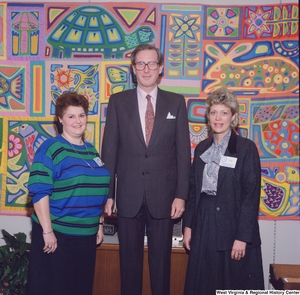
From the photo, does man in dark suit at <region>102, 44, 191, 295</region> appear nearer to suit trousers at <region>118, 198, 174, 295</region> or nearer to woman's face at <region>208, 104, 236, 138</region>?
suit trousers at <region>118, 198, 174, 295</region>

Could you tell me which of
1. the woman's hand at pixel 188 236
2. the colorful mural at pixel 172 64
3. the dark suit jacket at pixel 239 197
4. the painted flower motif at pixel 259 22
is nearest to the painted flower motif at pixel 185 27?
the colorful mural at pixel 172 64

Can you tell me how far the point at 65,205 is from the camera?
2.23 m

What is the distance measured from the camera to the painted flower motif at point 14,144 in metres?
3.34

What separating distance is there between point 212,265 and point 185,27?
1853 mm

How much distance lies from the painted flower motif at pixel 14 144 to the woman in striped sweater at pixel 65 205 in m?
1.15

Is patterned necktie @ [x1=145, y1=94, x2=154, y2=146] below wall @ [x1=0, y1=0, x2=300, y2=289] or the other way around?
the other way around

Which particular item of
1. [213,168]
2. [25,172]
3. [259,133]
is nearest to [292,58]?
[259,133]

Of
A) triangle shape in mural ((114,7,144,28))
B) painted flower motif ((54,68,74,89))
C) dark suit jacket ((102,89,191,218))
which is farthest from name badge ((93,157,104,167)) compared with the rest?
triangle shape in mural ((114,7,144,28))

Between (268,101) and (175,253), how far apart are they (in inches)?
55.5

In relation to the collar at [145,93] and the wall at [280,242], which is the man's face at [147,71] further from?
the wall at [280,242]

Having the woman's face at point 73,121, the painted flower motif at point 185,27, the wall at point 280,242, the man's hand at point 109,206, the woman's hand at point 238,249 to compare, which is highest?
the painted flower motif at point 185,27

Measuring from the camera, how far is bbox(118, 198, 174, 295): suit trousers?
102 inches

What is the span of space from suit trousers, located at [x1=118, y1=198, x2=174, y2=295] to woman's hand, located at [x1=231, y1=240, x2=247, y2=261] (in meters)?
0.43

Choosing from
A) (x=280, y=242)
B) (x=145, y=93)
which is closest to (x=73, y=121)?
(x=145, y=93)
